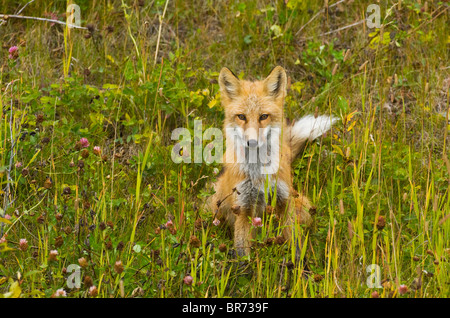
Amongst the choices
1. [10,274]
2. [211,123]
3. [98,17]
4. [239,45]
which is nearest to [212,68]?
[239,45]

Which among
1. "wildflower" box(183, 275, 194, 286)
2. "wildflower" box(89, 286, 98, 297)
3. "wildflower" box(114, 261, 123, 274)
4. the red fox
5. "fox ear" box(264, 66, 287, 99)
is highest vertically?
"fox ear" box(264, 66, 287, 99)

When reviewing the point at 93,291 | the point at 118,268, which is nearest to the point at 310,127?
the point at 118,268

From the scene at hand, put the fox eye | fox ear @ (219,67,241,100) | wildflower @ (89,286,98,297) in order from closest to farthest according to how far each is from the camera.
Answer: wildflower @ (89,286,98,297) → the fox eye → fox ear @ (219,67,241,100)

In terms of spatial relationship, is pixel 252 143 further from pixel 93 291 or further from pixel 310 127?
pixel 93 291

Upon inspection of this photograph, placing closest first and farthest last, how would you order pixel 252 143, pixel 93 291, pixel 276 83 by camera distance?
pixel 93 291
pixel 252 143
pixel 276 83

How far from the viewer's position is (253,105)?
4.06 meters

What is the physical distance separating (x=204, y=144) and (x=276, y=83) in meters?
0.80

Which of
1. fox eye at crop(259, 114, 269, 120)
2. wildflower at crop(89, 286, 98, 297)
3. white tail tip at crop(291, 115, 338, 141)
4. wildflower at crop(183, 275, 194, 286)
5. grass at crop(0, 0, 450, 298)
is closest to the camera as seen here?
wildflower at crop(89, 286, 98, 297)

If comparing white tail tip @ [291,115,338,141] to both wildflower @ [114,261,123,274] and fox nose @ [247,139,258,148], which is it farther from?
wildflower @ [114,261,123,274]

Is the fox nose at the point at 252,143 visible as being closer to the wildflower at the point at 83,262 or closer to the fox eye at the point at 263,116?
the fox eye at the point at 263,116

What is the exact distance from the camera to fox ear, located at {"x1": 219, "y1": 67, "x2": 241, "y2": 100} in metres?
4.18

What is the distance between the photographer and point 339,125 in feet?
15.6

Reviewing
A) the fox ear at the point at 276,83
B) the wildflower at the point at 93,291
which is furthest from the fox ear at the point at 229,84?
the wildflower at the point at 93,291

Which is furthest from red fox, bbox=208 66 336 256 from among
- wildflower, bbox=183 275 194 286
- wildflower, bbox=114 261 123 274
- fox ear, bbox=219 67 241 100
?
wildflower, bbox=114 261 123 274
